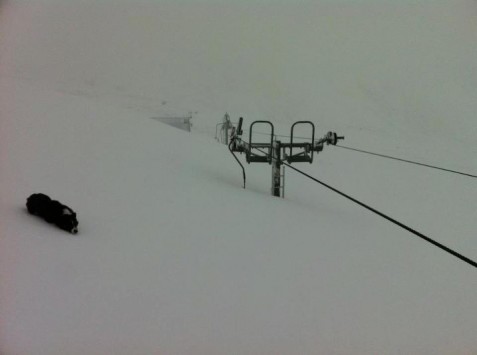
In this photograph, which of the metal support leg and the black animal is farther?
the metal support leg

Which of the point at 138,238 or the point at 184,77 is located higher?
the point at 184,77

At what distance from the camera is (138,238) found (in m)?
2.40

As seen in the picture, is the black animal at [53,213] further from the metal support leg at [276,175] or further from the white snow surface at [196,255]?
the metal support leg at [276,175]

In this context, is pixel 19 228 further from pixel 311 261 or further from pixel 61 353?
pixel 311 261

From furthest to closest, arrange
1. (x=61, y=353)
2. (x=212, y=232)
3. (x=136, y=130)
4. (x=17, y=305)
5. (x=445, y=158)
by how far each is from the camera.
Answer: (x=445, y=158) < (x=136, y=130) < (x=212, y=232) < (x=17, y=305) < (x=61, y=353)

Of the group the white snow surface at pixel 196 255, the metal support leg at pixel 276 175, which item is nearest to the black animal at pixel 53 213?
the white snow surface at pixel 196 255

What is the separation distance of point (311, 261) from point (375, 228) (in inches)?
61.6

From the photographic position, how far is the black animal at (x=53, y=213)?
219 cm

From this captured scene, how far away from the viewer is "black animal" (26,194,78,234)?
86.0 inches

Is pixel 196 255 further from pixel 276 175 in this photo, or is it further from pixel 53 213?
pixel 276 175

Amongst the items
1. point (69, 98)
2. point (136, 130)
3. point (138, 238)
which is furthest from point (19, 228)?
point (69, 98)

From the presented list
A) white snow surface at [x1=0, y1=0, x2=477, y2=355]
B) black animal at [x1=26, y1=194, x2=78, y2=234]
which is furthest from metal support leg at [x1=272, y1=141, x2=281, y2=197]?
black animal at [x1=26, y1=194, x2=78, y2=234]

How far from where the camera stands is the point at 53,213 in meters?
2.19

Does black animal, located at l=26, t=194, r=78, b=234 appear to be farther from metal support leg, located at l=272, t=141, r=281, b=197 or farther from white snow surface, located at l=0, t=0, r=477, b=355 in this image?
metal support leg, located at l=272, t=141, r=281, b=197
